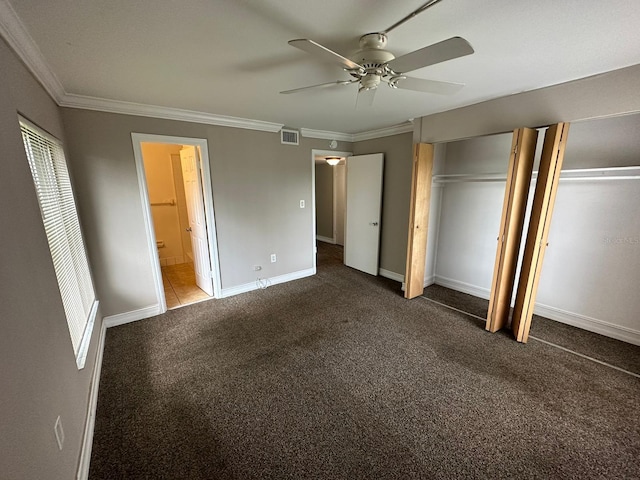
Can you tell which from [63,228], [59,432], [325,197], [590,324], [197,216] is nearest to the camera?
[59,432]

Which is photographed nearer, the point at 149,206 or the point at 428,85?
the point at 428,85

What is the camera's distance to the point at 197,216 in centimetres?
355

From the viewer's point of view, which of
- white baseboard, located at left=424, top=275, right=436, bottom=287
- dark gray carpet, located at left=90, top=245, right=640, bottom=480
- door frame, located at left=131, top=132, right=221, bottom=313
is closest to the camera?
dark gray carpet, located at left=90, top=245, right=640, bottom=480

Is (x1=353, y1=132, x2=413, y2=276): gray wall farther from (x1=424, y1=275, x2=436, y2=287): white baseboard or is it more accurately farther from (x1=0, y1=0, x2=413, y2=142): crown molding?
(x1=424, y1=275, x2=436, y2=287): white baseboard

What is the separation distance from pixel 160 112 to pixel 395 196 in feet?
10.7

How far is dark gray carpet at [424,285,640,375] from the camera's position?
2282mm

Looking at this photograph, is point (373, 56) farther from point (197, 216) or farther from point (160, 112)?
point (197, 216)

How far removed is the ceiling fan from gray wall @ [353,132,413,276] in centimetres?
193

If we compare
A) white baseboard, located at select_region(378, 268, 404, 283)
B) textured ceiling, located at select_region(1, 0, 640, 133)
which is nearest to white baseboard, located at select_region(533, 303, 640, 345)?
white baseboard, located at select_region(378, 268, 404, 283)

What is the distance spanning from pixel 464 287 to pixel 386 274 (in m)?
1.15

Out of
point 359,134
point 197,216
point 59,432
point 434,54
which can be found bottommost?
point 59,432

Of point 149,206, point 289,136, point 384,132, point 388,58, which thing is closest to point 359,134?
point 384,132

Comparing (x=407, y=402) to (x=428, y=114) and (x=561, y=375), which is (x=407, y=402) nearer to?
(x=561, y=375)

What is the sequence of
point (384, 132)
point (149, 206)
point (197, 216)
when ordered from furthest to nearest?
point (384, 132) → point (197, 216) → point (149, 206)
